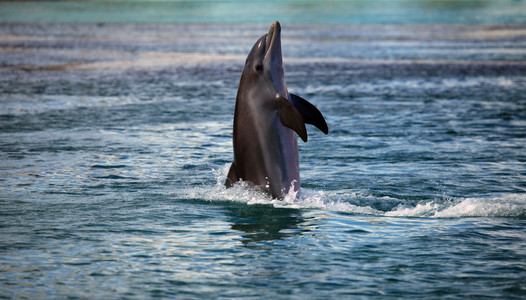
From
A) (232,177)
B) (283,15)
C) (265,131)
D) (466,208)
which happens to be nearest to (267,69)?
(265,131)

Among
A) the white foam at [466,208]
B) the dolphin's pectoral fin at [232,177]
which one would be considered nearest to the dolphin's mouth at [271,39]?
the dolphin's pectoral fin at [232,177]

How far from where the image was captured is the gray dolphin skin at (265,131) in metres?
10.7

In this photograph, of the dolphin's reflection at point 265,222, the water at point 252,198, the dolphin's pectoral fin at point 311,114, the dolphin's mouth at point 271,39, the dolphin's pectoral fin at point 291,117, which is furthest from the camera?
the dolphin's mouth at point 271,39

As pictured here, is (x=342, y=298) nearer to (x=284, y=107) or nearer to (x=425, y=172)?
(x=284, y=107)

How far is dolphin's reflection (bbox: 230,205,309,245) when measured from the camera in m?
9.81

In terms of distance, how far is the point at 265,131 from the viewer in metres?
10.7

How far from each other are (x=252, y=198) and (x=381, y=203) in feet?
5.71

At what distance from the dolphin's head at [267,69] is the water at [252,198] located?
53.0 inches

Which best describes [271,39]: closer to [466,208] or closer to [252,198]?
[252,198]

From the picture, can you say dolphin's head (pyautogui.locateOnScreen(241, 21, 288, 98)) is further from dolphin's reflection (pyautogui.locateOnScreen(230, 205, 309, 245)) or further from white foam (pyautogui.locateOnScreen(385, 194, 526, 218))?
white foam (pyautogui.locateOnScreen(385, 194, 526, 218))

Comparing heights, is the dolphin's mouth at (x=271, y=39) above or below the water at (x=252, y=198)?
above

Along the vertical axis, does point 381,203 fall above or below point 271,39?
below

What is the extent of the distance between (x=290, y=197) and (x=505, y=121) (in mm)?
10333

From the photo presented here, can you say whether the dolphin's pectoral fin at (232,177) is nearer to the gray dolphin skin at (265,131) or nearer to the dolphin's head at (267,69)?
the gray dolphin skin at (265,131)
